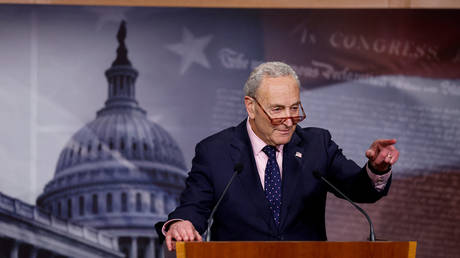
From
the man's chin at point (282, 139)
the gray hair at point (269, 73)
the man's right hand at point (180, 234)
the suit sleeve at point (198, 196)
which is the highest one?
the gray hair at point (269, 73)

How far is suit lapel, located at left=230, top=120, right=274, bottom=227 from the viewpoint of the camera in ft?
7.01

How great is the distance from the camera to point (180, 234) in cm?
177

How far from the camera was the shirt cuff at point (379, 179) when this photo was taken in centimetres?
198

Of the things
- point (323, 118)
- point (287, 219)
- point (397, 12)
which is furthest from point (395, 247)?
point (397, 12)

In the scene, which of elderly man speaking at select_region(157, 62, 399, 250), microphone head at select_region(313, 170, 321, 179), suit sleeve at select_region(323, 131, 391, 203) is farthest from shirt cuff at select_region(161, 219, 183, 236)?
suit sleeve at select_region(323, 131, 391, 203)

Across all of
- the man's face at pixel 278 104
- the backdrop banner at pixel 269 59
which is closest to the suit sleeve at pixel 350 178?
the man's face at pixel 278 104

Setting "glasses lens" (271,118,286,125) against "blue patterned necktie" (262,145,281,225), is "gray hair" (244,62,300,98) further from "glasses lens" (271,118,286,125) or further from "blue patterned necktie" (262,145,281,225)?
"blue patterned necktie" (262,145,281,225)

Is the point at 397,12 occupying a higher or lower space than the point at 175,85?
higher

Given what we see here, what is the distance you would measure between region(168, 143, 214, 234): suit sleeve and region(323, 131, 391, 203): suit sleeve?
1.52ft

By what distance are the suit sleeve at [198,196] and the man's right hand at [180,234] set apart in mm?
211

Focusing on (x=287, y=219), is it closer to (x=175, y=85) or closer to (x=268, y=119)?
(x=268, y=119)

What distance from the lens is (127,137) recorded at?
172 inches

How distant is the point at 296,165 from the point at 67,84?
256cm

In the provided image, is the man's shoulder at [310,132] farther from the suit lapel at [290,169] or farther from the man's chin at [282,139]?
the man's chin at [282,139]
